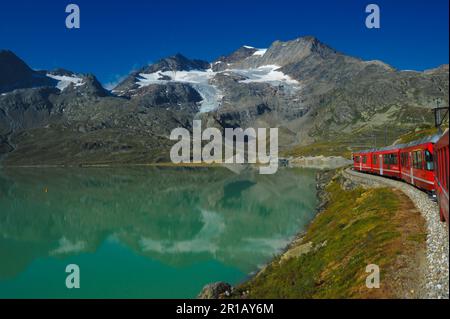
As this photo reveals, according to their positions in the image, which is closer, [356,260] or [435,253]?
[435,253]

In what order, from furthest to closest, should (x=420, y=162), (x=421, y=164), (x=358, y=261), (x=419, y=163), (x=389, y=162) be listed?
1. (x=389, y=162)
2. (x=419, y=163)
3. (x=420, y=162)
4. (x=421, y=164)
5. (x=358, y=261)

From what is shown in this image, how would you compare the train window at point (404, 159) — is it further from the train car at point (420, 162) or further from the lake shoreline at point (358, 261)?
the lake shoreline at point (358, 261)

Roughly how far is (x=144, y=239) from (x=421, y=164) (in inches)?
1913

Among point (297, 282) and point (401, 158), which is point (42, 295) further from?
point (401, 158)

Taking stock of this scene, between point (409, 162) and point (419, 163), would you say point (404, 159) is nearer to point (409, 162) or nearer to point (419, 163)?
point (409, 162)

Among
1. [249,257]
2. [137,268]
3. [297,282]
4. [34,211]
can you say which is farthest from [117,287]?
[34,211]

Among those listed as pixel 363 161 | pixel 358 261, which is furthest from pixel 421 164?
pixel 363 161

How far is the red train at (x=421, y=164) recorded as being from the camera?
74.0 feet

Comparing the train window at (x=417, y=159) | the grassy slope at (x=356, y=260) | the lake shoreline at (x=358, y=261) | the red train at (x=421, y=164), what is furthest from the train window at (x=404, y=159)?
the grassy slope at (x=356, y=260)

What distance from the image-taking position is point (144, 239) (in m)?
71.5

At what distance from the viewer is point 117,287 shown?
4375 centimetres

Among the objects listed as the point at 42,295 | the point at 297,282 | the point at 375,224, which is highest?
the point at 375,224
